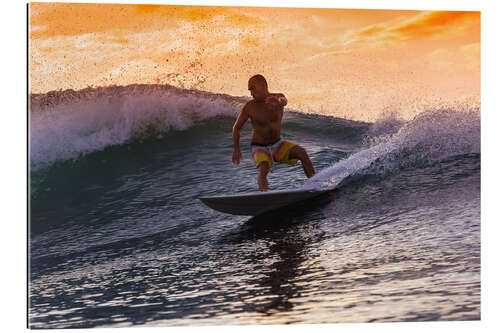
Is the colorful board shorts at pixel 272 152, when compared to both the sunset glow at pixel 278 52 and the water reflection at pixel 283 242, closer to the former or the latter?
the water reflection at pixel 283 242

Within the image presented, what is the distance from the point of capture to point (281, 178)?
5.44 m

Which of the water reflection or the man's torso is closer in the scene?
the water reflection

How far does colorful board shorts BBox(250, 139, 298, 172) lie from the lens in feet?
15.8

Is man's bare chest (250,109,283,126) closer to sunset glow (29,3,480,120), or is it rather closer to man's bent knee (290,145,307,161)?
man's bent knee (290,145,307,161)

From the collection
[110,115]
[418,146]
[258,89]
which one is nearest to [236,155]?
[258,89]

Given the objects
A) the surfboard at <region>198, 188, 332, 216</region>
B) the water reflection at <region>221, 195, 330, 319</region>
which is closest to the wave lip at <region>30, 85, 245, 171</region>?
the surfboard at <region>198, 188, 332, 216</region>

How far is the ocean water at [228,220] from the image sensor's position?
370cm

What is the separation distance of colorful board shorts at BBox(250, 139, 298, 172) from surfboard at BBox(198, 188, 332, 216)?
10.0 inches

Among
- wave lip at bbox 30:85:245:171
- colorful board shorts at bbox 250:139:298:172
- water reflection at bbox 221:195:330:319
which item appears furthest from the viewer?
wave lip at bbox 30:85:245:171

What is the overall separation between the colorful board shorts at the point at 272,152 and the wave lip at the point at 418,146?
38 centimetres

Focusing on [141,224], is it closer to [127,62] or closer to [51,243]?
[51,243]

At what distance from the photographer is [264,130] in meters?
4.81
